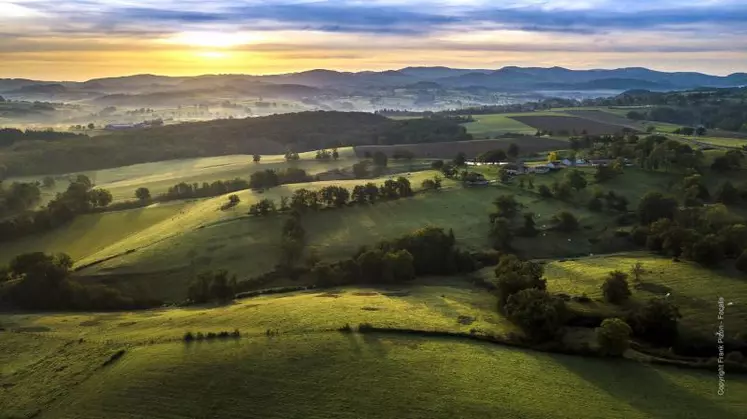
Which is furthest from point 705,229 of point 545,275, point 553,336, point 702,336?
point 553,336

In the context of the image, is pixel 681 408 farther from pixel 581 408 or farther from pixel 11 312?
pixel 11 312

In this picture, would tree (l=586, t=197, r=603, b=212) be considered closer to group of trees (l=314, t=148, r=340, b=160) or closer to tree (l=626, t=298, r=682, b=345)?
tree (l=626, t=298, r=682, b=345)

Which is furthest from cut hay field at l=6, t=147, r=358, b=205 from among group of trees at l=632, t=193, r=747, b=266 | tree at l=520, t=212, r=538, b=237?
group of trees at l=632, t=193, r=747, b=266

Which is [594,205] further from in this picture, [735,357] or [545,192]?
[735,357]

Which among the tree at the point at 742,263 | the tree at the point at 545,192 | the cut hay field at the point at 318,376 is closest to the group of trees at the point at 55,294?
the cut hay field at the point at 318,376

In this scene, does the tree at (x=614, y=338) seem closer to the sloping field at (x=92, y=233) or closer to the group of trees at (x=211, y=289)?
the group of trees at (x=211, y=289)

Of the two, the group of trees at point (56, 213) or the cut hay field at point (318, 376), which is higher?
the group of trees at point (56, 213)
